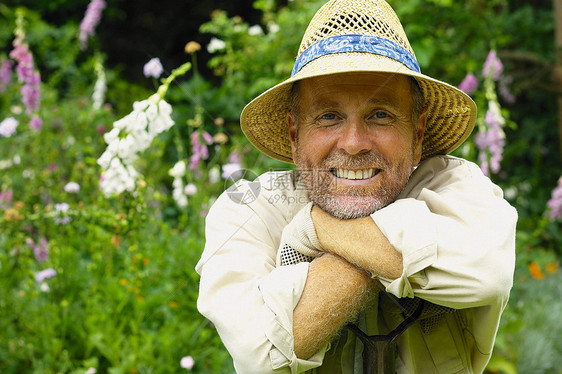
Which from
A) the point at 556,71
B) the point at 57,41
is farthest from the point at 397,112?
the point at 57,41

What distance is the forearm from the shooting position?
1.32 metres

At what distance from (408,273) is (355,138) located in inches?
14.7

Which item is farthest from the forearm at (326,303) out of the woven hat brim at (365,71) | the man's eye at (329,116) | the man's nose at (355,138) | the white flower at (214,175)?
the white flower at (214,175)

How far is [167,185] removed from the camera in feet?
16.4

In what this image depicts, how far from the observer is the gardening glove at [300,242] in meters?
1.44

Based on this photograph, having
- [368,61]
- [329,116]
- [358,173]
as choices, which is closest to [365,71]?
[368,61]

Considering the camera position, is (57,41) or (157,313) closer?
(157,313)

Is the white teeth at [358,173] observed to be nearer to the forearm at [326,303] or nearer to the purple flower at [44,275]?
the forearm at [326,303]

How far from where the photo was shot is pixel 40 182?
3344 millimetres

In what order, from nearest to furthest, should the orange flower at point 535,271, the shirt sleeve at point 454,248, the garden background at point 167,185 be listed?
1. the shirt sleeve at point 454,248
2. the garden background at point 167,185
3. the orange flower at point 535,271

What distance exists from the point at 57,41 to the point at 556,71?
229 inches

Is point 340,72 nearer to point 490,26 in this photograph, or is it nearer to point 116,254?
point 116,254

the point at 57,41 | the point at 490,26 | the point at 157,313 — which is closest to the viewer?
the point at 157,313

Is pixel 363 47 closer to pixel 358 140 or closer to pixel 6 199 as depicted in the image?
pixel 358 140
